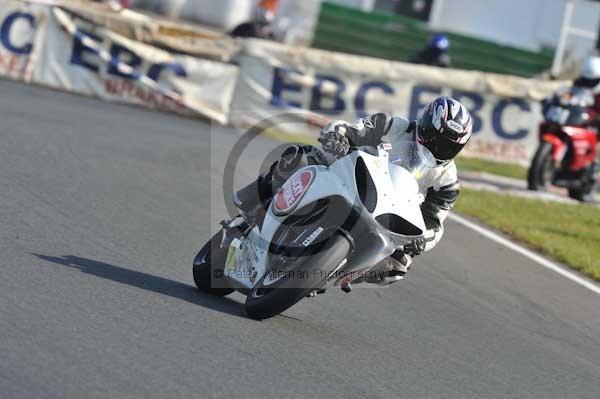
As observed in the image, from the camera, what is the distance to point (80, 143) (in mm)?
12023

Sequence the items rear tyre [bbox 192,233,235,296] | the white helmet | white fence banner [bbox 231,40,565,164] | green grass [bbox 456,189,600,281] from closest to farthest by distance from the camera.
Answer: rear tyre [bbox 192,233,235,296] → green grass [bbox 456,189,600,281] → the white helmet → white fence banner [bbox 231,40,565,164]

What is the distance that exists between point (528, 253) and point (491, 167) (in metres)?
6.40

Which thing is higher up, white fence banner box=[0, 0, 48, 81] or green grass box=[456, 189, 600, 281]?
white fence banner box=[0, 0, 48, 81]

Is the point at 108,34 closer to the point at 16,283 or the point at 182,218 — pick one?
the point at 182,218

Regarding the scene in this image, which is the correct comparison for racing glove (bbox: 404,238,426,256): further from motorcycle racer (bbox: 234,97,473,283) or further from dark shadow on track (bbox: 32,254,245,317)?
dark shadow on track (bbox: 32,254,245,317)

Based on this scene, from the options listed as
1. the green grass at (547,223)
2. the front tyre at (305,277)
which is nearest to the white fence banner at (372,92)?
the green grass at (547,223)

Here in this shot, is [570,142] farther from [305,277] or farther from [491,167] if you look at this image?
[305,277]

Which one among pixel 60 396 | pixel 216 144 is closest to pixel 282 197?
pixel 60 396

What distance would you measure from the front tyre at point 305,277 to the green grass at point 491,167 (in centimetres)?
1088

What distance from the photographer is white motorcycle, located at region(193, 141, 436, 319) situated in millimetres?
6320

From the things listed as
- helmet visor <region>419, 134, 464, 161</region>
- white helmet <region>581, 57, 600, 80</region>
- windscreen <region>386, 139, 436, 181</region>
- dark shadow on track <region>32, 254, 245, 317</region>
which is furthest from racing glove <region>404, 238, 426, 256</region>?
white helmet <region>581, 57, 600, 80</region>

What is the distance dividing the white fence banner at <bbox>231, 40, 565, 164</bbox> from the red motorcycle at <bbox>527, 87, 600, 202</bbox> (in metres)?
2.44

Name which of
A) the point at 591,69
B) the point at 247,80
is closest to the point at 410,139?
the point at 591,69

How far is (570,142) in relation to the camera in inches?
619
